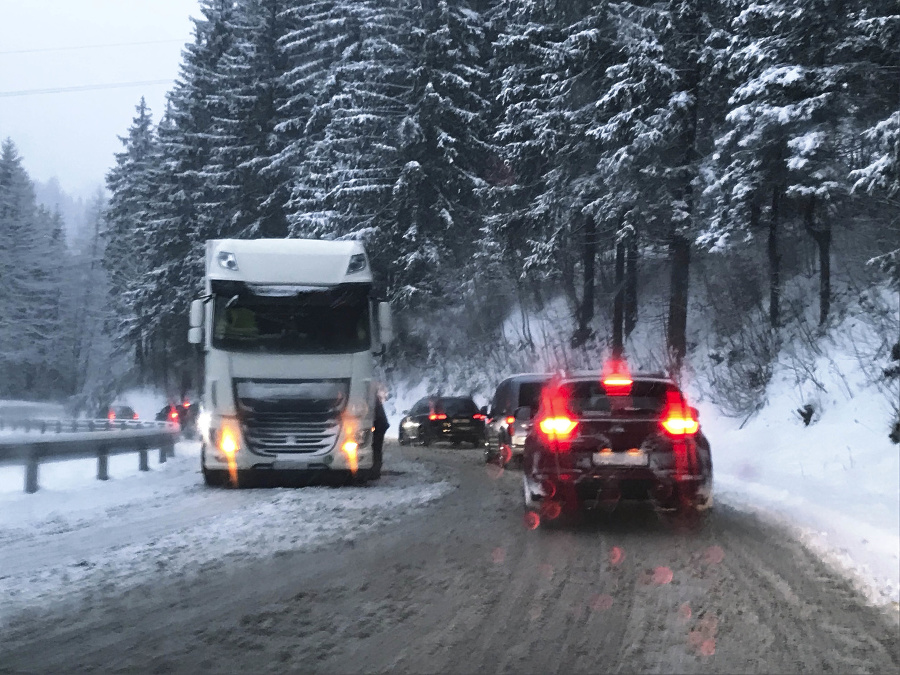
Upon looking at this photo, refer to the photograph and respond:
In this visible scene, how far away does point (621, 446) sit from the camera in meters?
11.5

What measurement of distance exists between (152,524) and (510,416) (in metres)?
10.2

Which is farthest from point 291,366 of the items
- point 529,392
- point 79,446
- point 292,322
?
point 529,392

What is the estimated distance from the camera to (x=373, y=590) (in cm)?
812

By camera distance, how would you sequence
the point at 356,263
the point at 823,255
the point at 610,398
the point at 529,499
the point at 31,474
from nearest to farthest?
1. the point at 610,398
2. the point at 529,499
3. the point at 31,474
4. the point at 356,263
5. the point at 823,255

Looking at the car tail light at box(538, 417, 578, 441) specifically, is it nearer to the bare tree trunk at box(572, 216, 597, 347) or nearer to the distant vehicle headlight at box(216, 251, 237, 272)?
the distant vehicle headlight at box(216, 251, 237, 272)

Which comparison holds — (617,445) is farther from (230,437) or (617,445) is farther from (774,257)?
(774,257)

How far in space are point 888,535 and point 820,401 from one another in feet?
31.9

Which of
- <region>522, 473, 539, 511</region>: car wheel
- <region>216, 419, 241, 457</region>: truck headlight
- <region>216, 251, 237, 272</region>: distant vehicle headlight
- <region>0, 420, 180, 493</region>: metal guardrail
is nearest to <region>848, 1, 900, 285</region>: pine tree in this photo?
<region>522, 473, 539, 511</region>: car wheel

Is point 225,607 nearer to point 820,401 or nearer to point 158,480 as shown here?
point 158,480

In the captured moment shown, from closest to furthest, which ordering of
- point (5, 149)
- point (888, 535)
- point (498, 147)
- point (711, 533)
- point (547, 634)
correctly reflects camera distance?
point (547, 634)
point (888, 535)
point (711, 533)
point (498, 147)
point (5, 149)

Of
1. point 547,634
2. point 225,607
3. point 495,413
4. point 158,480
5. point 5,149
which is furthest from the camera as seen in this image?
point 5,149

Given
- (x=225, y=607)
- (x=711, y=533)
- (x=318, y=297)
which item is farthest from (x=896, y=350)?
(x=225, y=607)

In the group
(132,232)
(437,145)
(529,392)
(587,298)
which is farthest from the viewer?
(132,232)

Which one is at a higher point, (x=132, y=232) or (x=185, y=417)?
(x=132, y=232)
